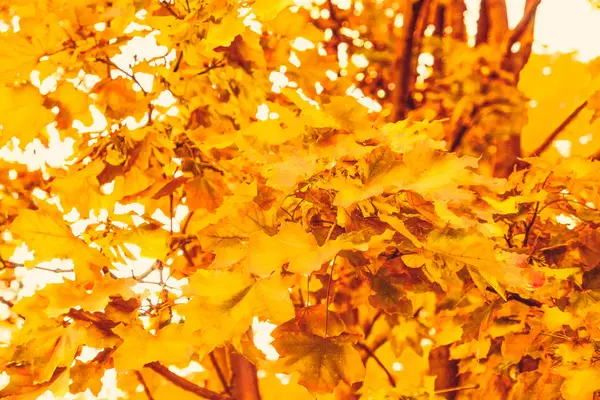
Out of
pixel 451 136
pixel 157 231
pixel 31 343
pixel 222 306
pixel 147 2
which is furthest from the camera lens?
pixel 451 136

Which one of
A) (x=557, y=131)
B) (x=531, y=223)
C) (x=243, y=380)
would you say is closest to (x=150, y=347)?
(x=531, y=223)

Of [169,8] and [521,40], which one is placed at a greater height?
[169,8]

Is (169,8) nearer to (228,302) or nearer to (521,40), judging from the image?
(228,302)

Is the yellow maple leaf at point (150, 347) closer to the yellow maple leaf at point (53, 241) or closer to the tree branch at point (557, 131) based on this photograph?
the yellow maple leaf at point (53, 241)

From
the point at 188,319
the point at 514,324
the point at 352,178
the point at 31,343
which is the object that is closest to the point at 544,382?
the point at 514,324

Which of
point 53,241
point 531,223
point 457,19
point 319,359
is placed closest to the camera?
point 319,359

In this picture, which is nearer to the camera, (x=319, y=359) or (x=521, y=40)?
(x=319, y=359)

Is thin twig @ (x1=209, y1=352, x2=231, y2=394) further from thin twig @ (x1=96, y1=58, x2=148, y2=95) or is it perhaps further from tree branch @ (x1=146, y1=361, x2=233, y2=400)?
thin twig @ (x1=96, y1=58, x2=148, y2=95)

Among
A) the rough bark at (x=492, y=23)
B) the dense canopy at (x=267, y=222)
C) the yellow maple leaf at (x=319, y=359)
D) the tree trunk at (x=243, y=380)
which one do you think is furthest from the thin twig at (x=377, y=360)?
the rough bark at (x=492, y=23)

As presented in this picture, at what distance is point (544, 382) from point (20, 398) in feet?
2.93

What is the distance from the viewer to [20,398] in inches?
33.7

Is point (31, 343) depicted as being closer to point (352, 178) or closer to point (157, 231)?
point (157, 231)

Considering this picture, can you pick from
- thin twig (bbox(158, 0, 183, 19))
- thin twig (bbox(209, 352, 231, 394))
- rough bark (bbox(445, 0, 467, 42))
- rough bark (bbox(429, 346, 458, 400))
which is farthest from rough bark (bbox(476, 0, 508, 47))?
thin twig (bbox(209, 352, 231, 394))

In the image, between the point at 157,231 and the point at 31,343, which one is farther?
the point at 157,231
